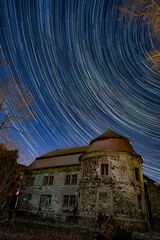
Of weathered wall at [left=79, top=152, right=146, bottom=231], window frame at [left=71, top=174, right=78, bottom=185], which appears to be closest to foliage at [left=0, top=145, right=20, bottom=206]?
weathered wall at [left=79, top=152, right=146, bottom=231]

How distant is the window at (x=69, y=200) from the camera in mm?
22191

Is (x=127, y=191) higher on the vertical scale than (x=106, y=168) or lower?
lower

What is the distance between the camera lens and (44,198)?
24.7 m

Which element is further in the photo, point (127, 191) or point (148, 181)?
point (148, 181)

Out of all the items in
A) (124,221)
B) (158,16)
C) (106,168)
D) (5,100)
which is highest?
(158,16)

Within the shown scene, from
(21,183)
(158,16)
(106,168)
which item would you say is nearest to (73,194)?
(106,168)

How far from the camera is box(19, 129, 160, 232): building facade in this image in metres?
17.6

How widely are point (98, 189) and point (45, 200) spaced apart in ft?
30.1

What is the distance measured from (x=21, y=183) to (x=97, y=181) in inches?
553

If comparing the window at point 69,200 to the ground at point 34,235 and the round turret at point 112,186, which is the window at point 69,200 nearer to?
the round turret at point 112,186

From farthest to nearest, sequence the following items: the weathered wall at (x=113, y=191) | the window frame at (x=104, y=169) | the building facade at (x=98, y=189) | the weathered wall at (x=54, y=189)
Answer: the weathered wall at (x=54, y=189) < the window frame at (x=104, y=169) < the building facade at (x=98, y=189) < the weathered wall at (x=113, y=191)

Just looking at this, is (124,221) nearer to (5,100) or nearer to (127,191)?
(127,191)

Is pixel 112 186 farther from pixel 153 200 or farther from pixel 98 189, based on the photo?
pixel 153 200

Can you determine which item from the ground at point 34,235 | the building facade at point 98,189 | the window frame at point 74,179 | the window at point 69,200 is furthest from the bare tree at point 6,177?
the window frame at point 74,179
